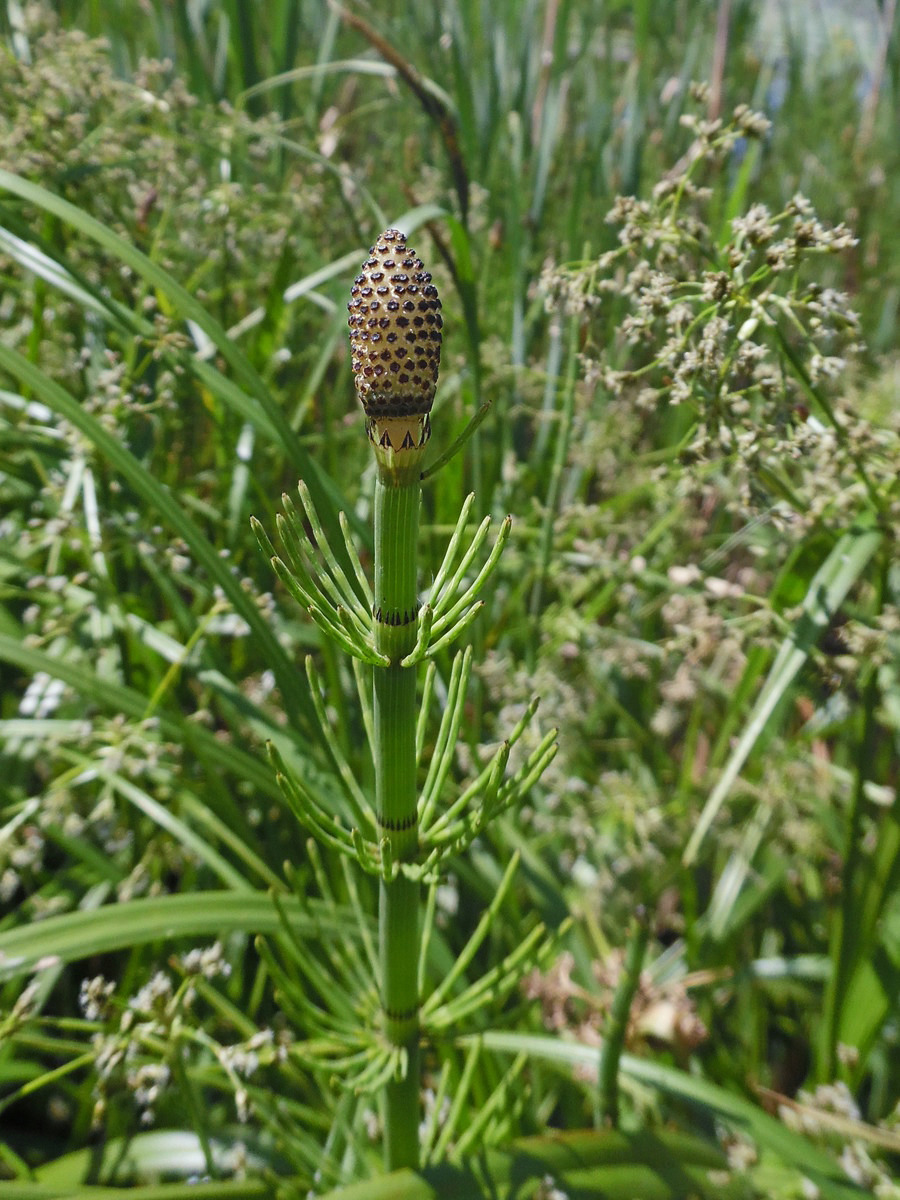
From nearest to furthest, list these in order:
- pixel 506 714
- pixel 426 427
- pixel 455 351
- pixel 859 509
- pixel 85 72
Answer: pixel 426 427 < pixel 859 509 < pixel 506 714 < pixel 85 72 < pixel 455 351

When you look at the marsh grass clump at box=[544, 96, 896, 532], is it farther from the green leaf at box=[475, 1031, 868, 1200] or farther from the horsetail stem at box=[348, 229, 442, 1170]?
the green leaf at box=[475, 1031, 868, 1200]

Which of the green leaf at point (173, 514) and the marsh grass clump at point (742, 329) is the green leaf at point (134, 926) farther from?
the marsh grass clump at point (742, 329)

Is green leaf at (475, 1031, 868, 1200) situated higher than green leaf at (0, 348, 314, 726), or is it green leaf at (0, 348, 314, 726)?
green leaf at (0, 348, 314, 726)

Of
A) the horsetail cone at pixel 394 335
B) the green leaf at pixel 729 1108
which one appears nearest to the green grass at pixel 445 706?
the green leaf at pixel 729 1108

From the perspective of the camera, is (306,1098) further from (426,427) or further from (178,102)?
(178,102)

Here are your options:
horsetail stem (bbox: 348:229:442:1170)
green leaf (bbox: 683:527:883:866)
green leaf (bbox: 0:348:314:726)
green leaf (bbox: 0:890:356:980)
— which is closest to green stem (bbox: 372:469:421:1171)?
horsetail stem (bbox: 348:229:442:1170)

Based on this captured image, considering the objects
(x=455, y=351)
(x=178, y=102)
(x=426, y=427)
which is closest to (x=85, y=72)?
(x=178, y=102)

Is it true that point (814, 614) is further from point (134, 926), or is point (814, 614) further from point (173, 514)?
point (134, 926)

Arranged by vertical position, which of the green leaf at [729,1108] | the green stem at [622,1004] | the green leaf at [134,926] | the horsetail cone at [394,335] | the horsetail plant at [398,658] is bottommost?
the green leaf at [729,1108]

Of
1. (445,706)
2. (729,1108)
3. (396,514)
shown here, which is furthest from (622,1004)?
(396,514)
